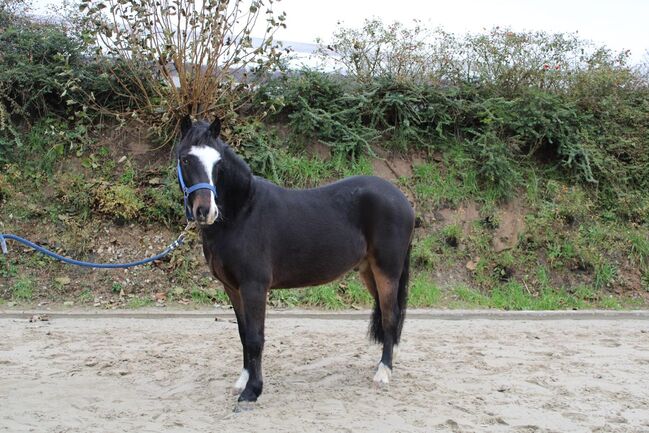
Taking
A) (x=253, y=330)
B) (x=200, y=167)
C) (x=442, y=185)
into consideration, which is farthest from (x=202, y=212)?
(x=442, y=185)

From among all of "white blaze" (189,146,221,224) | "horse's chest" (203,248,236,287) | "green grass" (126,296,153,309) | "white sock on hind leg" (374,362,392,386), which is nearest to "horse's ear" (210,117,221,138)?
"white blaze" (189,146,221,224)

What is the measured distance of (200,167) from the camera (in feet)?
13.2

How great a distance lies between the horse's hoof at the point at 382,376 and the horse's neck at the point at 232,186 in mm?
1639

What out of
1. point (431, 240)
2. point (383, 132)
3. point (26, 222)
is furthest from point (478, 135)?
point (26, 222)

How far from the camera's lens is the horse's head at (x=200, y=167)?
12.9 feet

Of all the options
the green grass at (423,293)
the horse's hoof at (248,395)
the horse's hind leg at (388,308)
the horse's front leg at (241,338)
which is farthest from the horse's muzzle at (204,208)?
the green grass at (423,293)

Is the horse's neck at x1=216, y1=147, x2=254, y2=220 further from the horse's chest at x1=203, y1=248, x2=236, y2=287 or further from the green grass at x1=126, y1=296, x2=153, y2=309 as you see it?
the green grass at x1=126, y1=296, x2=153, y2=309

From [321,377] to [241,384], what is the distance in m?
0.72

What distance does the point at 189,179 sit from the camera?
4055 millimetres

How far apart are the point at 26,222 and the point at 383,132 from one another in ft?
16.8

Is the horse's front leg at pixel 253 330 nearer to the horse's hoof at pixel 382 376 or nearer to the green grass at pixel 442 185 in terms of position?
the horse's hoof at pixel 382 376

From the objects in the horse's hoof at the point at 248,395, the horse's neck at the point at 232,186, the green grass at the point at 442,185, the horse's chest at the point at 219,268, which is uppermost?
the green grass at the point at 442,185

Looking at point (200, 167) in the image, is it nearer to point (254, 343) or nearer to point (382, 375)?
point (254, 343)

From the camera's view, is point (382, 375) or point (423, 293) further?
point (423, 293)
